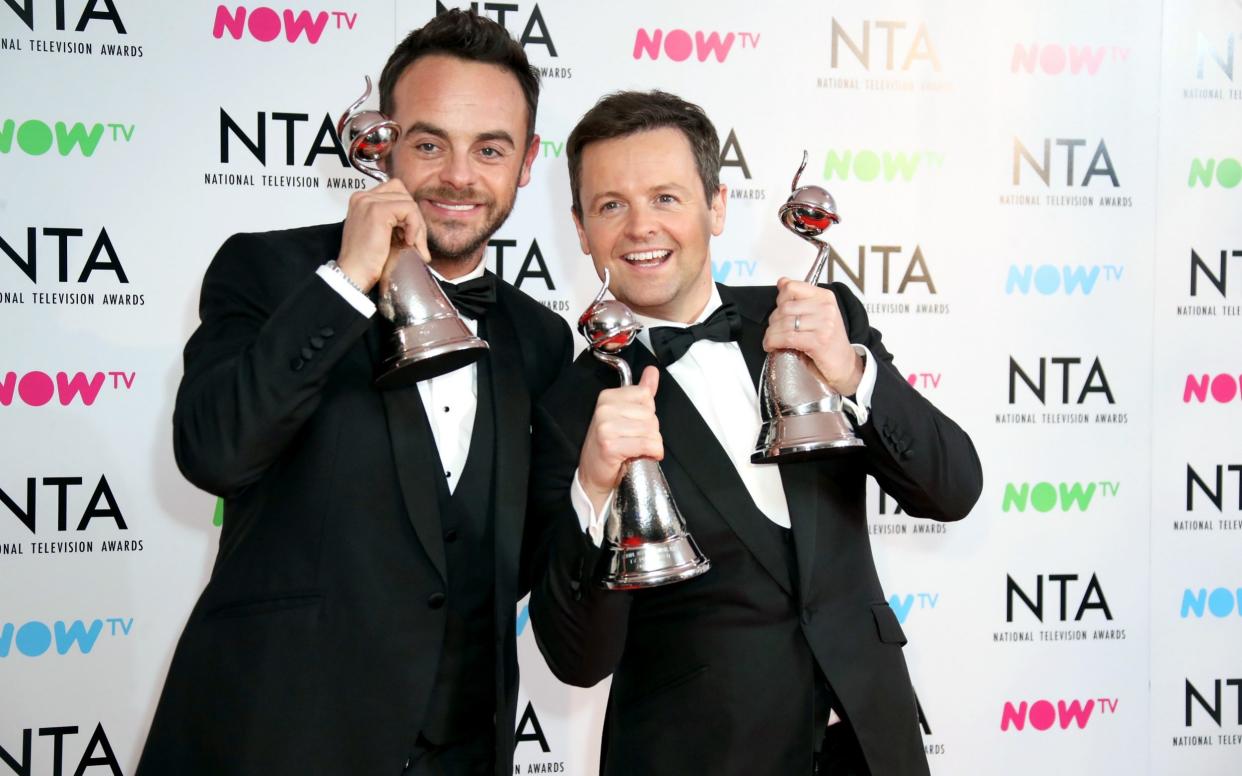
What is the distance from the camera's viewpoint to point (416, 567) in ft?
6.08

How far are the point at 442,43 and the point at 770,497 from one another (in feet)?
3.93

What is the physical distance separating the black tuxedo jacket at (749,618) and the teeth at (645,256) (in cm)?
29

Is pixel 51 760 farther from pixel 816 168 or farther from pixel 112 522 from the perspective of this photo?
pixel 816 168

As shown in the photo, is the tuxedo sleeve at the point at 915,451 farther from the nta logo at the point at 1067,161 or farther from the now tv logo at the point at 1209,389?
the now tv logo at the point at 1209,389

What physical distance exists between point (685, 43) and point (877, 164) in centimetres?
82

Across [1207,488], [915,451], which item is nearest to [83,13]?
[915,451]

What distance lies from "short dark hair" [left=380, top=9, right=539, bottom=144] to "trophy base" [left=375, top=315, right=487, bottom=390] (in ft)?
2.46

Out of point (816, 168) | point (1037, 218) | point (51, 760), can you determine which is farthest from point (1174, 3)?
point (51, 760)

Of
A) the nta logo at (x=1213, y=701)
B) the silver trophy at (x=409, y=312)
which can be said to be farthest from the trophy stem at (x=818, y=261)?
the nta logo at (x=1213, y=701)

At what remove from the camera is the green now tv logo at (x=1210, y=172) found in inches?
148

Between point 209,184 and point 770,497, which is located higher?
point 209,184

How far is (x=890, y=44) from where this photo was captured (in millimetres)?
3590

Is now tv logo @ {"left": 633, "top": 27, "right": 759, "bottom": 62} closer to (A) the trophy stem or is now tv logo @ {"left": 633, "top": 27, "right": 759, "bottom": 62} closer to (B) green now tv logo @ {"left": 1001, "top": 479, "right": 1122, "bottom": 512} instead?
(A) the trophy stem

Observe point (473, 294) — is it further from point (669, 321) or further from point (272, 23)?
point (272, 23)
